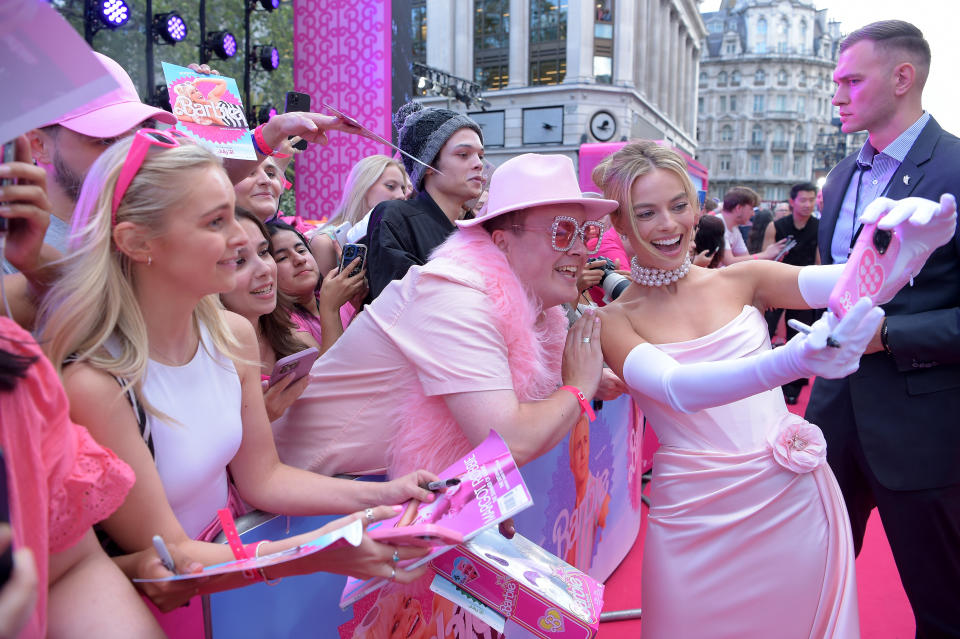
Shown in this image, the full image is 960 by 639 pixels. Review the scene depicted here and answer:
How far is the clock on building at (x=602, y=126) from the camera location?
32.3 m

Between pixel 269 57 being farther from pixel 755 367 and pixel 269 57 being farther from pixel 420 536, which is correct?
pixel 420 536

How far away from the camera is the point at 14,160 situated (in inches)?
38.5

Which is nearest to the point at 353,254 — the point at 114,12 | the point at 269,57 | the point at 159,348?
the point at 159,348

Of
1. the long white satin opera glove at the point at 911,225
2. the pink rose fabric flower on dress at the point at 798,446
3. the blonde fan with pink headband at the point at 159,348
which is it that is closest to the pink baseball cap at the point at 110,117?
the blonde fan with pink headband at the point at 159,348

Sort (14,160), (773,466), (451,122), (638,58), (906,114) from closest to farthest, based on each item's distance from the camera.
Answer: (14,160) → (773,466) → (906,114) → (451,122) → (638,58)

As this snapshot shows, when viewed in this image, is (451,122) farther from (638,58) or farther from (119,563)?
(638,58)

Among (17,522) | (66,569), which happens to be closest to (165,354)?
(66,569)

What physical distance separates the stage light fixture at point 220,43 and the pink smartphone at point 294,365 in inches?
350

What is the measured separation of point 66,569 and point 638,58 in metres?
40.4

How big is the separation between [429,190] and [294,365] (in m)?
1.41

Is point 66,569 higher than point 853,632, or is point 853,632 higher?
point 66,569

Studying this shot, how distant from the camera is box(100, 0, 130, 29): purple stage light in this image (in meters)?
7.29

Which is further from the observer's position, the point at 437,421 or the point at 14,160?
the point at 437,421

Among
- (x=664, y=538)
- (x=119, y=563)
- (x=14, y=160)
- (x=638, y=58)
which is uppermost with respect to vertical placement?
(x=638, y=58)
